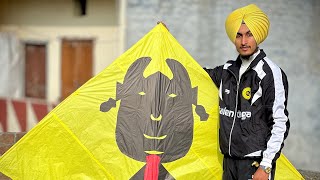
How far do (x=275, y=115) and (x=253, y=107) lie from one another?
0.17 m

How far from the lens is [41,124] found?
5008 mm

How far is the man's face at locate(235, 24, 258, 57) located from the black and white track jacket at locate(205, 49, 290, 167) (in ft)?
0.22

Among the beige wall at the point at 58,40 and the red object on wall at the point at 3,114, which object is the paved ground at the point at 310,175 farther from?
the red object on wall at the point at 3,114

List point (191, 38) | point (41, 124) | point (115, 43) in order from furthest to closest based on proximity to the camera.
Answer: point (115, 43)
point (191, 38)
point (41, 124)

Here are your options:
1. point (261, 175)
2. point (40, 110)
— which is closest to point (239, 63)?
point (261, 175)

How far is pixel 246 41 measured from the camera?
4.35 meters

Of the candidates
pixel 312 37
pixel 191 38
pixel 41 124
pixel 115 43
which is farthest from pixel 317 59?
pixel 41 124

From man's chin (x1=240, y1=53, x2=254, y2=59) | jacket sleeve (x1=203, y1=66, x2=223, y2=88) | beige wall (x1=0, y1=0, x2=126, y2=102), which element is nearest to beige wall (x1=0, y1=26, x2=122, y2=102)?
beige wall (x1=0, y1=0, x2=126, y2=102)

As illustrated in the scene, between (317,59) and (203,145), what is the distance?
3994 millimetres

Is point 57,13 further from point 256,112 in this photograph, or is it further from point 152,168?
point 256,112

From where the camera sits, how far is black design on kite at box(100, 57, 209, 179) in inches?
195

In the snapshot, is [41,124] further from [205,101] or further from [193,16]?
[193,16]

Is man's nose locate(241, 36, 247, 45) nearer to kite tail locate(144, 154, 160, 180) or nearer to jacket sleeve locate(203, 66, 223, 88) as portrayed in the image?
jacket sleeve locate(203, 66, 223, 88)

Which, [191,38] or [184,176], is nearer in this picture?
[184,176]
